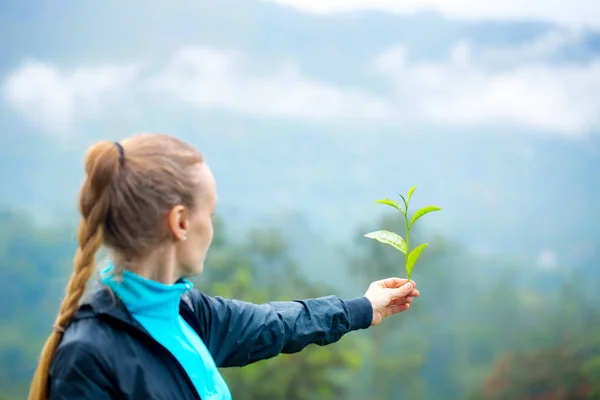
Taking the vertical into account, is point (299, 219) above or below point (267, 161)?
below

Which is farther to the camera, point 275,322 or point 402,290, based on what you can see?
point 402,290

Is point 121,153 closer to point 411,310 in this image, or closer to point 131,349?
point 131,349

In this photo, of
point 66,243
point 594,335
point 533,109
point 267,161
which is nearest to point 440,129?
point 533,109

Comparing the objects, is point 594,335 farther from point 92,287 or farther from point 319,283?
point 92,287

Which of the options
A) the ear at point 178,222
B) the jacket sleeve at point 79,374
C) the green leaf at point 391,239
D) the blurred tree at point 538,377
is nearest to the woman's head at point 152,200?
the ear at point 178,222

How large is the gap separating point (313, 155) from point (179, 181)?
6.04 meters

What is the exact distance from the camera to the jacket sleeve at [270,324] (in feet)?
3.32

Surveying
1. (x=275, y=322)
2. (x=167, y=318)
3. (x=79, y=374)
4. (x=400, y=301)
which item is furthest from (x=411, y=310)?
(x=79, y=374)

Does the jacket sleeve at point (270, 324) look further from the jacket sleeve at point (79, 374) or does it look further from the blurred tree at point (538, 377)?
the blurred tree at point (538, 377)

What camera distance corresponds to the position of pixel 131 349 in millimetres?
812

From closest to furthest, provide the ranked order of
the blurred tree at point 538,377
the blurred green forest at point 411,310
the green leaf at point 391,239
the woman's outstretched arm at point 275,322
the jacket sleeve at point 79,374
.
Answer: the jacket sleeve at point 79,374 < the woman's outstretched arm at point 275,322 < the green leaf at point 391,239 < the blurred tree at point 538,377 < the blurred green forest at point 411,310

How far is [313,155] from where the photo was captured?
6.87 metres

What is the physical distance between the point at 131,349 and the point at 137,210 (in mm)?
173

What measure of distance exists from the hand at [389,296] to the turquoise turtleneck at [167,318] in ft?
1.13
